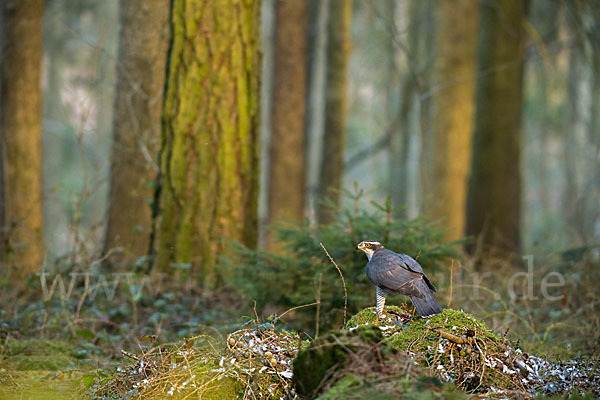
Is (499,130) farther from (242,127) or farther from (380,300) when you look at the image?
(380,300)

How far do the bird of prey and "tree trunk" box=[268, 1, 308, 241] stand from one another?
24.5 feet

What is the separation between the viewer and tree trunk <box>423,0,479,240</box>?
9.55 m

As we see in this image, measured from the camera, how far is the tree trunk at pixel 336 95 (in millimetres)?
12555

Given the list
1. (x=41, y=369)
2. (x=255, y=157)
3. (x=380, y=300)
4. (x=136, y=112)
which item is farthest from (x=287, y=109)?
(x=380, y=300)

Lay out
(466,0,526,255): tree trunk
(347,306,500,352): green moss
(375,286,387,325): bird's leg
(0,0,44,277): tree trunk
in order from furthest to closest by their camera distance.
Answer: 1. (466,0,526,255): tree trunk
2. (0,0,44,277): tree trunk
3. (375,286,387,325): bird's leg
4. (347,306,500,352): green moss

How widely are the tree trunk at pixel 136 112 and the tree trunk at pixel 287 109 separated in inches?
105

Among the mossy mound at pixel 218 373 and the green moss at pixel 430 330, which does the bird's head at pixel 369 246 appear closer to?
the green moss at pixel 430 330

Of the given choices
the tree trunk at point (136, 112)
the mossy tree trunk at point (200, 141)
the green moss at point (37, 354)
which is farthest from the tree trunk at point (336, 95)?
the green moss at point (37, 354)

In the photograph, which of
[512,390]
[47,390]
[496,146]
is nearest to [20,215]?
[47,390]

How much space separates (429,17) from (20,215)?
12477 millimetres

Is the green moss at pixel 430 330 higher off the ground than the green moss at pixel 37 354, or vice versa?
the green moss at pixel 430 330

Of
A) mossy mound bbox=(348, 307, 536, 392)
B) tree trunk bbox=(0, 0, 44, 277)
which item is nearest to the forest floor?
mossy mound bbox=(348, 307, 536, 392)

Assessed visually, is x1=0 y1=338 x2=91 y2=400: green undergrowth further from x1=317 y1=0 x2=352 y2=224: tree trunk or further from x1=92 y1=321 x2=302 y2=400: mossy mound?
x1=317 y1=0 x2=352 y2=224: tree trunk

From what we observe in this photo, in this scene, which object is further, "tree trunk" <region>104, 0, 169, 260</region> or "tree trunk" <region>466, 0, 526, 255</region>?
"tree trunk" <region>466, 0, 526, 255</region>
